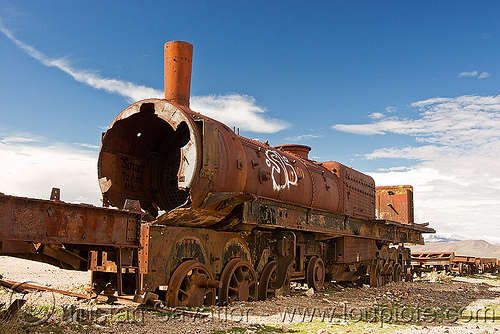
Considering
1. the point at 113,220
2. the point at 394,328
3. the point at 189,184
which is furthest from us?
the point at 189,184

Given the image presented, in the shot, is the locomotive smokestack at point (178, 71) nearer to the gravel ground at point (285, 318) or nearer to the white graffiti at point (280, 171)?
the white graffiti at point (280, 171)

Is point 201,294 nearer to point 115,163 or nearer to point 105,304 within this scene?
point 105,304

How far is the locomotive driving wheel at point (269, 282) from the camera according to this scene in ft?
31.6

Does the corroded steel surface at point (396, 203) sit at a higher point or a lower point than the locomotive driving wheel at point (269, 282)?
higher

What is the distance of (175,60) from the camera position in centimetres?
857

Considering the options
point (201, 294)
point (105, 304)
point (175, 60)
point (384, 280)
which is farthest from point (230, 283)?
point (384, 280)

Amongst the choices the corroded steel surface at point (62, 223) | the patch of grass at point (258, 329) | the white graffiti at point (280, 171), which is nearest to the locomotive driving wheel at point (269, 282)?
the white graffiti at point (280, 171)

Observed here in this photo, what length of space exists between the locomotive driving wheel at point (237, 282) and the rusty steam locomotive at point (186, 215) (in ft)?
0.07

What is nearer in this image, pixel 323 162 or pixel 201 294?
pixel 201 294

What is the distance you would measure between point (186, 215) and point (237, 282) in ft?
6.68

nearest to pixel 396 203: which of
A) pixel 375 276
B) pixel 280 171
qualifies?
pixel 375 276

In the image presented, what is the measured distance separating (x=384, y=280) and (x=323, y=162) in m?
5.46

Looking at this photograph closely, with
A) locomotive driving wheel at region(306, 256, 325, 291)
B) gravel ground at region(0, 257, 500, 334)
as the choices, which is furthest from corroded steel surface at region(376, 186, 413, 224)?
gravel ground at region(0, 257, 500, 334)

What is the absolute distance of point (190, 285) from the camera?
759cm
